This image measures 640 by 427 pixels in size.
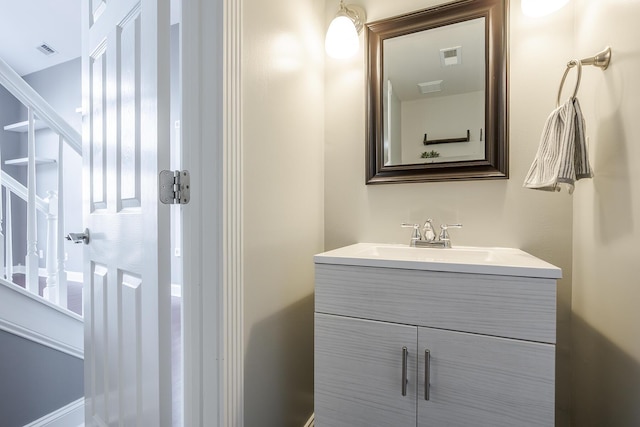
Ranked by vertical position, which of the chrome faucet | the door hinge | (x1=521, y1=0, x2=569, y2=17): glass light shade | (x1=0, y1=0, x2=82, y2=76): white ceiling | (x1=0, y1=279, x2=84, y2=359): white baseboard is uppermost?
(x1=0, y1=0, x2=82, y2=76): white ceiling

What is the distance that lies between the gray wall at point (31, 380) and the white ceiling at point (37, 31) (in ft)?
9.88

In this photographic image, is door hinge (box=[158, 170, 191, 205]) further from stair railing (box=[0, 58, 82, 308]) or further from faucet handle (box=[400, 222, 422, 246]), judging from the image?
stair railing (box=[0, 58, 82, 308])

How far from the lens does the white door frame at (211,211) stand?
82cm

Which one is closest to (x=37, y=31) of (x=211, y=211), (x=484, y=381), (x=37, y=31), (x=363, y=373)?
(x=37, y=31)

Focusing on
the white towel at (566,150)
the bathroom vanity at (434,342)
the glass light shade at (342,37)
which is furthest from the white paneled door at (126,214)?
the white towel at (566,150)

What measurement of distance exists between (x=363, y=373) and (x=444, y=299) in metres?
0.33

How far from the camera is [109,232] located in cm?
103

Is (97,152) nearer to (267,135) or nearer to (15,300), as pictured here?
(267,135)

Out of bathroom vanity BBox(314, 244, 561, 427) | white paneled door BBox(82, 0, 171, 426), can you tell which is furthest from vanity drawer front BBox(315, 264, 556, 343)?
white paneled door BBox(82, 0, 171, 426)

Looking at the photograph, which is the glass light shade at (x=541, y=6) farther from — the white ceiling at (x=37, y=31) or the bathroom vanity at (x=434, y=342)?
the white ceiling at (x=37, y=31)

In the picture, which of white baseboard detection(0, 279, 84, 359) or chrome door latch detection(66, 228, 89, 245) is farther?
white baseboard detection(0, 279, 84, 359)

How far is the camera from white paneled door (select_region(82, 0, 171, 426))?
820mm

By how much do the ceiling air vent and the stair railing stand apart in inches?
107

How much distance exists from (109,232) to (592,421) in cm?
173
